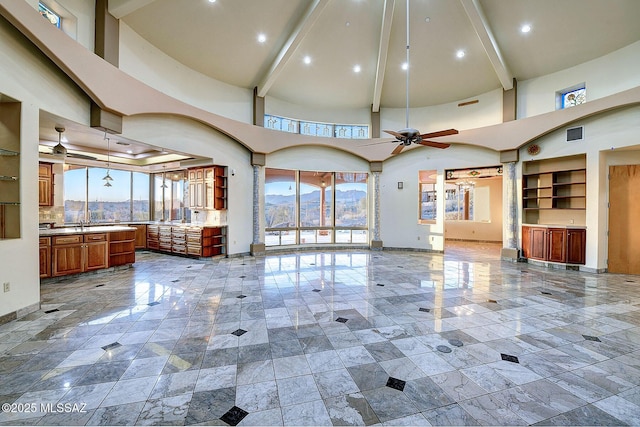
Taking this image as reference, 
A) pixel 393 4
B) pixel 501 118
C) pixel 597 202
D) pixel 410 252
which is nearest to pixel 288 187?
pixel 410 252

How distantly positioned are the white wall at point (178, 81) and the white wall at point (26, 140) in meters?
1.80

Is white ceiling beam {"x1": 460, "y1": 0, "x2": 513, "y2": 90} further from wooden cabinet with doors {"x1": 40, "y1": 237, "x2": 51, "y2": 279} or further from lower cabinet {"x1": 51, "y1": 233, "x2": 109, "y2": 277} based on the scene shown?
wooden cabinet with doors {"x1": 40, "y1": 237, "x2": 51, "y2": 279}

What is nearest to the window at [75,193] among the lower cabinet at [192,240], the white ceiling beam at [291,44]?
the lower cabinet at [192,240]

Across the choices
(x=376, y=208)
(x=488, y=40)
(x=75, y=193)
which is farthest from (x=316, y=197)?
(x=75, y=193)

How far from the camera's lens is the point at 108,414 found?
1836 millimetres

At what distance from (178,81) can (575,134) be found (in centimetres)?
968

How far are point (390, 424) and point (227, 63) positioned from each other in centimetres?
787

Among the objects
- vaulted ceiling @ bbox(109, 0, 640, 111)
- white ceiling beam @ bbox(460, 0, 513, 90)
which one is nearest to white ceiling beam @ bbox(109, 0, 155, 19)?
vaulted ceiling @ bbox(109, 0, 640, 111)

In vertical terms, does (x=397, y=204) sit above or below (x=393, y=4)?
below

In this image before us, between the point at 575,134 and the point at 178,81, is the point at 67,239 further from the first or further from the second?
the point at 575,134

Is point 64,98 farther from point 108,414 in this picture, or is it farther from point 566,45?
point 566,45

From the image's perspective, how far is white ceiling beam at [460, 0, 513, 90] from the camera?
5578mm

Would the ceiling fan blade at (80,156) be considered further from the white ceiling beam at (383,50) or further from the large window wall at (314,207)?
the white ceiling beam at (383,50)

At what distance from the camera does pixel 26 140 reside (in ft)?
11.5
